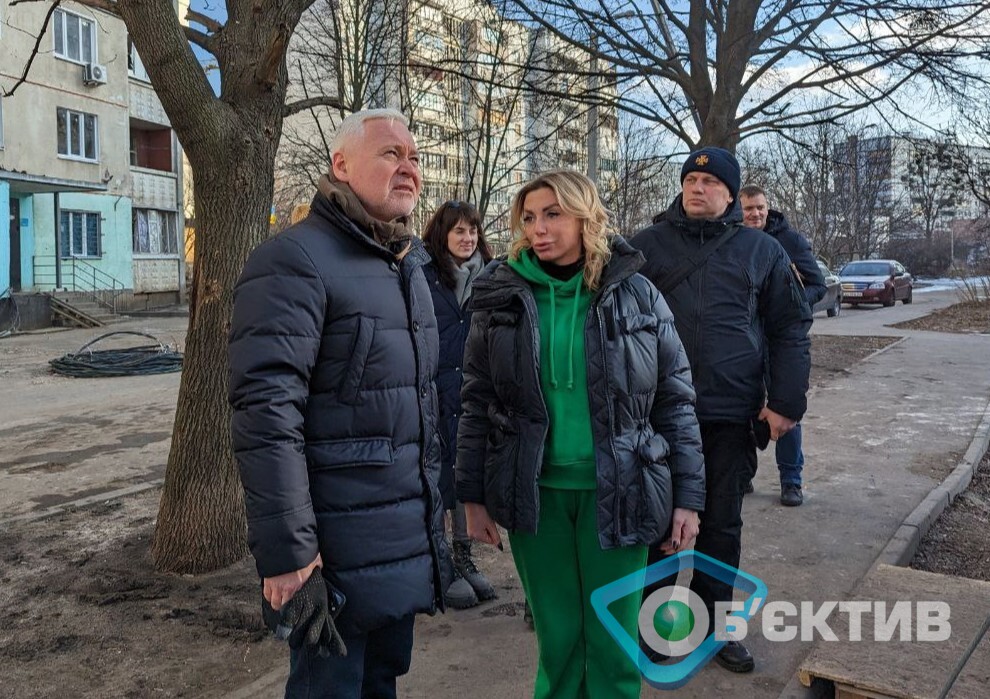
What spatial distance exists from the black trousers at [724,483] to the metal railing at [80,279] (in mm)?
25387

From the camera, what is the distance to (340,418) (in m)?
2.23

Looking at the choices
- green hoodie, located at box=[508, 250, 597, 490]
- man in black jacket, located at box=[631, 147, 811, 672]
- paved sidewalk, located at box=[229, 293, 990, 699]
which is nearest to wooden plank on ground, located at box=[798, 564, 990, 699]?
paved sidewalk, located at box=[229, 293, 990, 699]

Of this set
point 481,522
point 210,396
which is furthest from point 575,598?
point 210,396

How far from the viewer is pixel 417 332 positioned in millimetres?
2447

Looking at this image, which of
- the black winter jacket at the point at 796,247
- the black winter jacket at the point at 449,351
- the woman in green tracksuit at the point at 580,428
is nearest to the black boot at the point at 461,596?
the black winter jacket at the point at 449,351

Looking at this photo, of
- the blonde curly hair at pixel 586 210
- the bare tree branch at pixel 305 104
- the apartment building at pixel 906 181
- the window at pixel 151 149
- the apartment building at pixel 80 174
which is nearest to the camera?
the blonde curly hair at pixel 586 210

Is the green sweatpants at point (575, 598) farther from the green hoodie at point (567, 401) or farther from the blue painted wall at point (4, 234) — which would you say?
the blue painted wall at point (4, 234)

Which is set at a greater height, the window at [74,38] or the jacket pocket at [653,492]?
the window at [74,38]

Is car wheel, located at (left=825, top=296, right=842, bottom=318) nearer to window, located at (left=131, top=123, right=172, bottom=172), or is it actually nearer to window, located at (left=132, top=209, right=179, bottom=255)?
window, located at (left=132, top=209, right=179, bottom=255)

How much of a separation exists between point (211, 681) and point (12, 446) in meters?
6.18

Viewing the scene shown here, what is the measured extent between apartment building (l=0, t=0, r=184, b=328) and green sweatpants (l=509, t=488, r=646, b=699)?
77.9 feet

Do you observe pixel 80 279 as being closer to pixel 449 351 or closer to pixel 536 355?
pixel 449 351

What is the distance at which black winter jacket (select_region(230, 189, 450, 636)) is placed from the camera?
2.09m

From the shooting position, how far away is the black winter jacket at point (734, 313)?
3555mm
